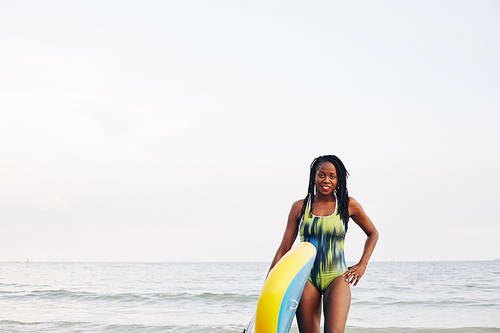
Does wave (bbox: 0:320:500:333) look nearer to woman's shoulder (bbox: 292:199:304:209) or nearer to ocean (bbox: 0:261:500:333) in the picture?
ocean (bbox: 0:261:500:333)

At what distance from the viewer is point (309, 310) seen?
124 inches

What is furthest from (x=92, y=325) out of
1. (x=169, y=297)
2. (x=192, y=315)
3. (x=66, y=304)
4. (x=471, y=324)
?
(x=471, y=324)

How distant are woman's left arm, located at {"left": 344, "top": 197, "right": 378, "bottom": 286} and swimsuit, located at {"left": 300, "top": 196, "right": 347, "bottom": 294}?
0.07 metres

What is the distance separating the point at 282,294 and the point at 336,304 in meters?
0.48

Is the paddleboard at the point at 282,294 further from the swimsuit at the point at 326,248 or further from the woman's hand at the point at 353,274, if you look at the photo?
the woman's hand at the point at 353,274

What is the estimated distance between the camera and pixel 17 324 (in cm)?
847

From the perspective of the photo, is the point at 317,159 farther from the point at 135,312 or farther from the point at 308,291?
the point at 135,312

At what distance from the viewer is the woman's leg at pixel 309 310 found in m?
3.14

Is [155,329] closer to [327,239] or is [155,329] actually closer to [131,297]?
[327,239]

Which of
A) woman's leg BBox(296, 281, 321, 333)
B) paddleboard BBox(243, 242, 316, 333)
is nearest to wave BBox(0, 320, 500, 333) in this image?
woman's leg BBox(296, 281, 321, 333)

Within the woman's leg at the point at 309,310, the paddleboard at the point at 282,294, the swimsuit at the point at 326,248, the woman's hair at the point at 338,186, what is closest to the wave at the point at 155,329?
the woman's leg at the point at 309,310

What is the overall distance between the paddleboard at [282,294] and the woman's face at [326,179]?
18.3 inches

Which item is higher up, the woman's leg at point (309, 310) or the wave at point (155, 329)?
the woman's leg at point (309, 310)

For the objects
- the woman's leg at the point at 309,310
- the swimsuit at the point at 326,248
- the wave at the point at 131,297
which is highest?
the swimsuit at the point at 326,248
